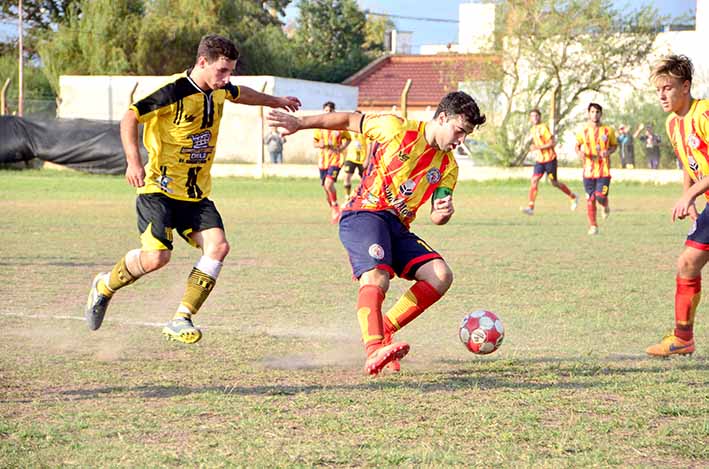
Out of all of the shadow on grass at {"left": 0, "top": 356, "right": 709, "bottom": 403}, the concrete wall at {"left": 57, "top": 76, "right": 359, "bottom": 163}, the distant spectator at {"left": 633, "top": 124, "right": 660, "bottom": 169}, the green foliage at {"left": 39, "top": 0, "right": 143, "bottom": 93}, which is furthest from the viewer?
the green foliage at {"left": 39, "top": 0, "right": 143, "bottom": 93}

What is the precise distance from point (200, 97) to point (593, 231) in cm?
1002

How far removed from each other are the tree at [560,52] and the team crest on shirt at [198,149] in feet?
78.0

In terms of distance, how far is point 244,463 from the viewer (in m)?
3.93

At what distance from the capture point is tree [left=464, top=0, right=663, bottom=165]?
3041cm

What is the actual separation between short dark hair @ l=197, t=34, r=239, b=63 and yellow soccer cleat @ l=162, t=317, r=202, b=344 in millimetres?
1483

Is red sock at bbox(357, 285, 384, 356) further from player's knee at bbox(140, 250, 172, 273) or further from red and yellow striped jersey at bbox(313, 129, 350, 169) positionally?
red and yellow striped jersey at bbox(313, 129, 350, 169)

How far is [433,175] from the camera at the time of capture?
5.91 metres

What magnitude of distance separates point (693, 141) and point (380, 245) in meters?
2.01

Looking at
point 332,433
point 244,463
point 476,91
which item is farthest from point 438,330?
point 476,91

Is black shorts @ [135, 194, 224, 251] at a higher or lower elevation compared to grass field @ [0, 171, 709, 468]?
higher

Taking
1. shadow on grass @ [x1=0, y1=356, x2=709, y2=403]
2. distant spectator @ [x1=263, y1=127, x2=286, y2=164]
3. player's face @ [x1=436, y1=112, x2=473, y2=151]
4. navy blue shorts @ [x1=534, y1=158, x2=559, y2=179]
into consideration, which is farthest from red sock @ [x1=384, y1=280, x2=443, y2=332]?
distant spectator @ [x1=263, y1=127, x2=286, y2=164]

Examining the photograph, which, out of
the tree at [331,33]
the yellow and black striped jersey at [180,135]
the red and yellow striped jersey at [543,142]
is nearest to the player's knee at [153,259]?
the yellow and black striped jersey at [180,135]

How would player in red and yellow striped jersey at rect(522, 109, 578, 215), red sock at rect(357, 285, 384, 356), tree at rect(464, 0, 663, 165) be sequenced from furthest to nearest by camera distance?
tree at rect(464, 0, 663, 165)
player in red and yellow striped jersey at rect(522, 109, 578, 215)
red sock at rect(357, 285, 384, 356)

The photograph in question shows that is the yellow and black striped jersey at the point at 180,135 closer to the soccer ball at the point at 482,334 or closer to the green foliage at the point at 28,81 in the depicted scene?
the soccer ball at the point at 482,334
